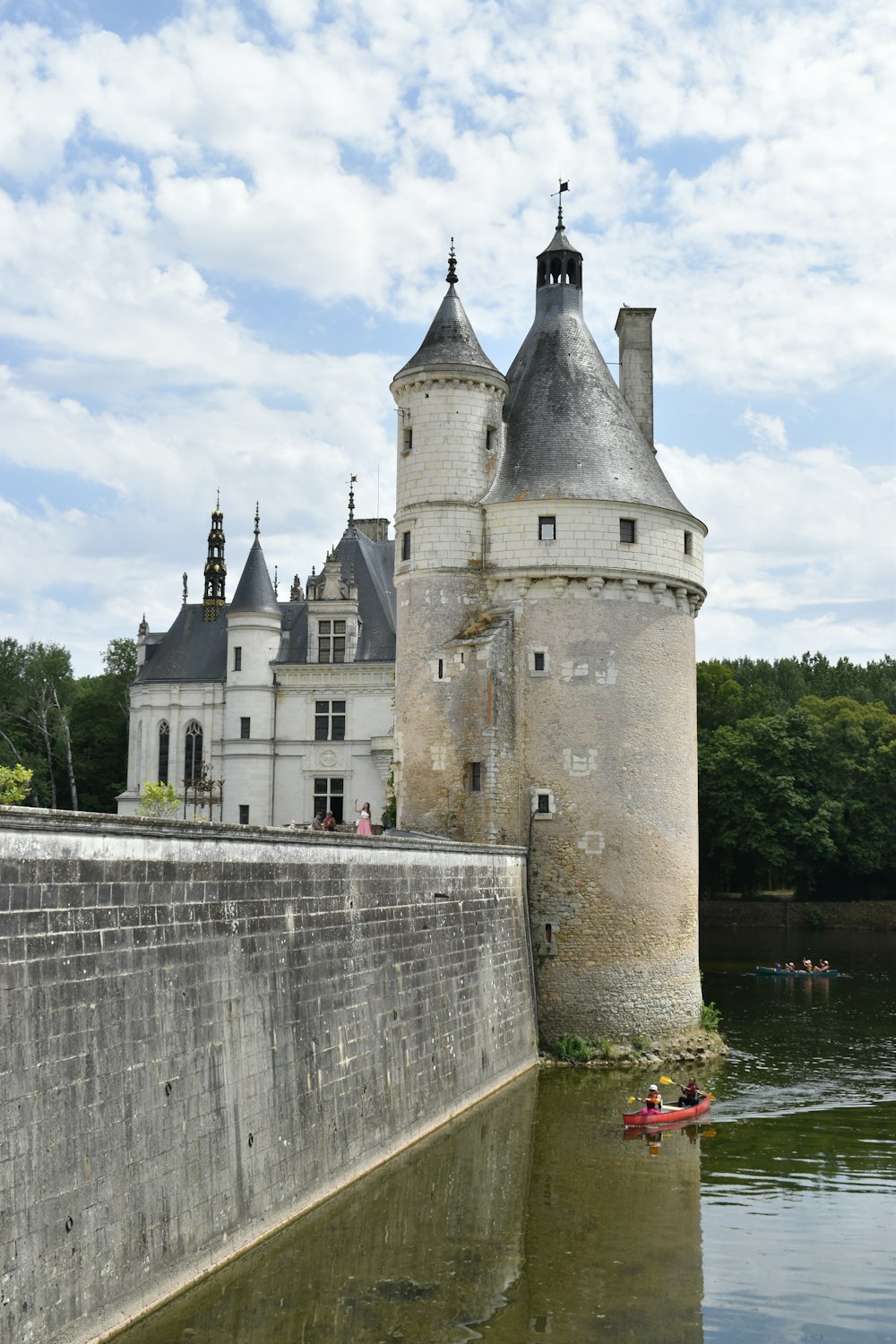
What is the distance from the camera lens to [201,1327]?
12.0 m

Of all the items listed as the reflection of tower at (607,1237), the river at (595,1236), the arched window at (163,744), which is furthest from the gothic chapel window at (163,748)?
the reflection of tower at (607,1237)

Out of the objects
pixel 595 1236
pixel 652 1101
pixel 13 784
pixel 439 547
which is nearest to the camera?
pixel 595 1236

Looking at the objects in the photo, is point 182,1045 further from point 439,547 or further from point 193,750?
point 193,750

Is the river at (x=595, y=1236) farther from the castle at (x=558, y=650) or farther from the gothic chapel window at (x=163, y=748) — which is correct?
the gothic chapel window at (x=163, y=748)

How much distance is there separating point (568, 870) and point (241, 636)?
2309 cm

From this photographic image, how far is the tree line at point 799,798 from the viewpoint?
210 feet

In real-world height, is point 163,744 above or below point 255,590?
below

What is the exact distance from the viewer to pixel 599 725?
27984mm

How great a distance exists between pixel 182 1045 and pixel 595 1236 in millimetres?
5852

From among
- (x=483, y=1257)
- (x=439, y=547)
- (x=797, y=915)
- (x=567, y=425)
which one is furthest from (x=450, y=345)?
(x=797, y=915)

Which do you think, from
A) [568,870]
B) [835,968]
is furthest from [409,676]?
[835,968]

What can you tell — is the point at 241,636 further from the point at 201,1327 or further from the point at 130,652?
the point at 201,1327

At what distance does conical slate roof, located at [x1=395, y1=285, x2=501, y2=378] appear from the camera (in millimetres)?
29469

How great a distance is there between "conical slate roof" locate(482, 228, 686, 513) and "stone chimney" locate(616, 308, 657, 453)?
1.99m
